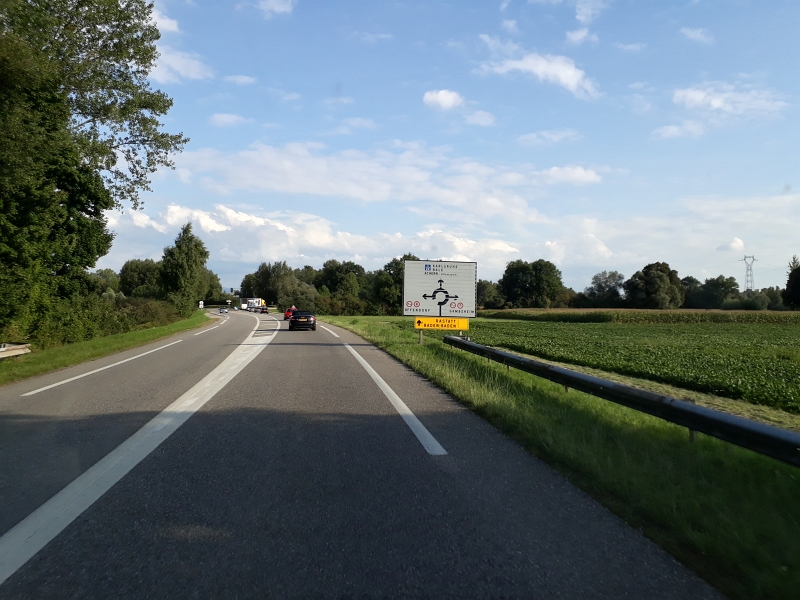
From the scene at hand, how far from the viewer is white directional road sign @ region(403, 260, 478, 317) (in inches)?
1069

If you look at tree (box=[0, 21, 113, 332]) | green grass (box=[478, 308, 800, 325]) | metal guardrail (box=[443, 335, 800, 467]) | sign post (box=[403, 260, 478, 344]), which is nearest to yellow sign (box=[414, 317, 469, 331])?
sign post (box=[403, 260, 478, 344])

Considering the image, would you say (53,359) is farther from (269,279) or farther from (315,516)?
(269,279)

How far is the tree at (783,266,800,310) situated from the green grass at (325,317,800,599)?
95.8 metres

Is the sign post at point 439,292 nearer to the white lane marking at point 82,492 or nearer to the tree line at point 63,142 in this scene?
the tree line at point 63,142

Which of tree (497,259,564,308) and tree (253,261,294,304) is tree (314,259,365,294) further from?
tree (497,259,564,308)

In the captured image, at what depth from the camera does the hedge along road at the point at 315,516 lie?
3.65 m

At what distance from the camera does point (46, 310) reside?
24.5 m

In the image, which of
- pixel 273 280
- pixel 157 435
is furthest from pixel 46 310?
pixel 273 280

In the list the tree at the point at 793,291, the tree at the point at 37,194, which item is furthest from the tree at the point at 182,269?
the tree at the point at 793,291

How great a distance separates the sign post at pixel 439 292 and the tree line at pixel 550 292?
55.0 meters

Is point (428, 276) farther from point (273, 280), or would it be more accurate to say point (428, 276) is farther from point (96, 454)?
point (273, 280)

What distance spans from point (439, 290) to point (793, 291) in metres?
84.3

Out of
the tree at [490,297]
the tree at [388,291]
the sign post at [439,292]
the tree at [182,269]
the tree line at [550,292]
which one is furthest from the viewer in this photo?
the tree at [490,297]

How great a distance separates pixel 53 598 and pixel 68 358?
17.0m
